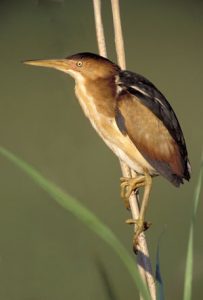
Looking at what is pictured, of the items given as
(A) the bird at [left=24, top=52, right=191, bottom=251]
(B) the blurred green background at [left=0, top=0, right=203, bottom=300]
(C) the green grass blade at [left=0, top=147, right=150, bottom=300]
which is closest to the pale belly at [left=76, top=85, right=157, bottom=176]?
(A) the bird at [left=24, top=52, right=191, bottom=251]

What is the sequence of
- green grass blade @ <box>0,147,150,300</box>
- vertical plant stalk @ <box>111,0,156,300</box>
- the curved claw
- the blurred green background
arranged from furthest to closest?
the blurred green background, the curved claw, vertical plant stalk @ <box>111,0,156,300</box>, green grass blade @ <box>0,147,150,300</box>

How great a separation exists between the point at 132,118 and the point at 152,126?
0.04m

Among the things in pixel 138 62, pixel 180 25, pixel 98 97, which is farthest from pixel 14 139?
pixel 98 97

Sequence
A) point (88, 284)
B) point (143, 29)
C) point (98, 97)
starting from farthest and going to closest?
1. point (143, 29)
2. point (88, 284)
3. point (98, 97)

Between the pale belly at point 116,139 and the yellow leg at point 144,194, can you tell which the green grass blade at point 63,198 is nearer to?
Result: the yellow leg at point 144,194

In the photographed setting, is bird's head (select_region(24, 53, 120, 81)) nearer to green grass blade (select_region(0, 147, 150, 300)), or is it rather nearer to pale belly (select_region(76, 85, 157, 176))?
pale belly (select_region(76, 85, 157, 176))

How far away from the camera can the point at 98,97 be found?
1988 millimetres

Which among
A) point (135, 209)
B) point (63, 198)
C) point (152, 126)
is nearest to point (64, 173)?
point (152, 126)

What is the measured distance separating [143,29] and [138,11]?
0.06m

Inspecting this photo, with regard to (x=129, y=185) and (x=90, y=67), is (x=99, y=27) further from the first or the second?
(x=129, y=185)

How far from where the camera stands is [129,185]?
1.94m

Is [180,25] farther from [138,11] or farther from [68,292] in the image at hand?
[68,292]

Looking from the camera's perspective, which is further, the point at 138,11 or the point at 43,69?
the point at 138,11

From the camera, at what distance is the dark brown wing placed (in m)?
1.98
